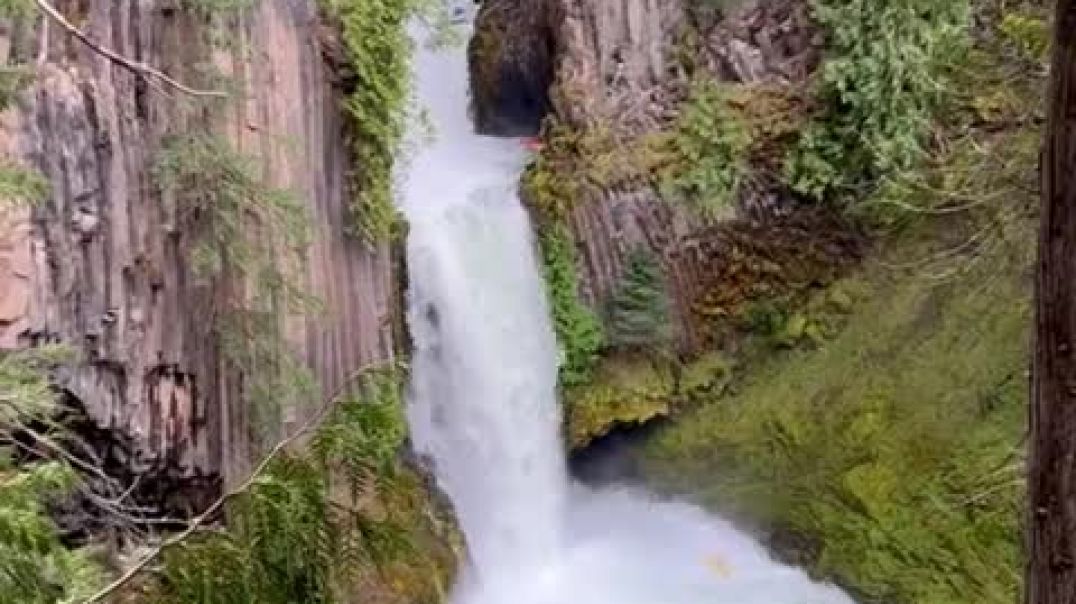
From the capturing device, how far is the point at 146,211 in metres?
5.15

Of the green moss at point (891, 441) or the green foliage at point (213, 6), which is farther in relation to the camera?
the green moss at point (891, 441)

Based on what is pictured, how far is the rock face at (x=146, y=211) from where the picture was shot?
4516mm

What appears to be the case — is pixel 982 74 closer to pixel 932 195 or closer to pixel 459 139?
pixel 932 195

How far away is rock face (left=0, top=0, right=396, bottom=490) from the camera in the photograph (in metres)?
4.52

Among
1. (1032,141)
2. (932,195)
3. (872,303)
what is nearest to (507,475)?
(872,303)

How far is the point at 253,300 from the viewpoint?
5766mm

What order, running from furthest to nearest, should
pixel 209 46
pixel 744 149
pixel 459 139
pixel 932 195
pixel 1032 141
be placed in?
pixel 459 139
pixel 744 149
pixel 932 195
pixel 1032 141
pixel 209 46

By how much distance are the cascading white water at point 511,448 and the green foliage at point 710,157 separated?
1.16m

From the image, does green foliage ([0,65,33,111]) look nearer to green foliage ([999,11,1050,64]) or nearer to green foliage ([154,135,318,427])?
green foliage ([154,135,318,427])

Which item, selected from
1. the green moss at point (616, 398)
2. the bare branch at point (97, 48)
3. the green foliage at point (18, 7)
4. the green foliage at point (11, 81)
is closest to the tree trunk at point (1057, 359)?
the bare branch at point (97, 48)

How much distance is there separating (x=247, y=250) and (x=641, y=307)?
142 inches

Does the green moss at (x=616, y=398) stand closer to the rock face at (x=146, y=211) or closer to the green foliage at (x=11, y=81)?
the rock face at (x=146, y=211)

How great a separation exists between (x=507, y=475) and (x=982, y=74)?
4066 millimetres

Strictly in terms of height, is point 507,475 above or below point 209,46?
below
